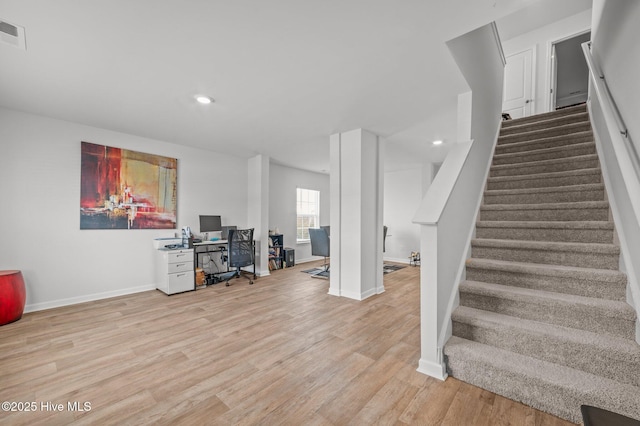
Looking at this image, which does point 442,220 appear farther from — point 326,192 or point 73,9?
point 326,192

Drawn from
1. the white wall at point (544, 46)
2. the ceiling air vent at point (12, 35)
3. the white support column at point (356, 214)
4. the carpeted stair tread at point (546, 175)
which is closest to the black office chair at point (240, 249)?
the white support column at point (356, 214)

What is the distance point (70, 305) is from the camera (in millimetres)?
3406

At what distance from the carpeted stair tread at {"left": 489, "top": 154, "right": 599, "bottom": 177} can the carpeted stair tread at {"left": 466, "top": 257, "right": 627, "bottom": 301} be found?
1378mm

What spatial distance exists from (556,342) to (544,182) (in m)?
1.87

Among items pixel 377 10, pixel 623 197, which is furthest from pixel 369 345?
pixel 377 10

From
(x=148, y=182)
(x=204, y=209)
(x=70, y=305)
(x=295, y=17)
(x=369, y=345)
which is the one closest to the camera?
(x=295, y=17)

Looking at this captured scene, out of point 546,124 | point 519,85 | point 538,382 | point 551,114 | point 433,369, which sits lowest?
point 433,369

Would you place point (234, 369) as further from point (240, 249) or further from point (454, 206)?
point (240, 249)

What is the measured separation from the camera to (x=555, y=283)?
6.31 ft

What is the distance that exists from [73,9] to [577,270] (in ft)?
12.6

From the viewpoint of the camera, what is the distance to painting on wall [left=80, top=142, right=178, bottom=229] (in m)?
3.62

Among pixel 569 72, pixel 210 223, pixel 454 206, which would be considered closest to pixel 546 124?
pixel 454 206

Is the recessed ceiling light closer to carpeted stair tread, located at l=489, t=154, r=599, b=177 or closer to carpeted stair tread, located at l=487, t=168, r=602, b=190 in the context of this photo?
carpeted stair tread, located at l=487, t=168, r=602, b=190

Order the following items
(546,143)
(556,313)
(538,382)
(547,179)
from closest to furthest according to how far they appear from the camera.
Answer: (538,382) < (556,313) < (547,179) < (546,143)
